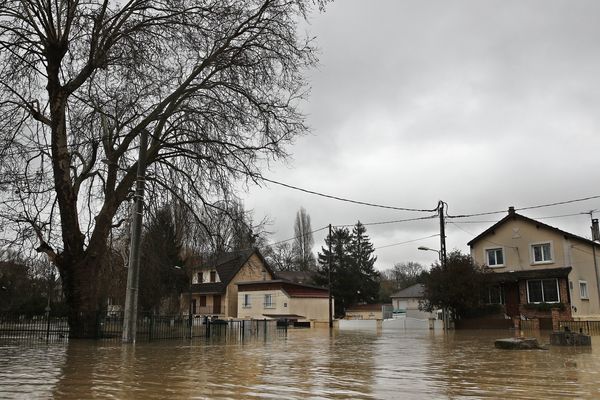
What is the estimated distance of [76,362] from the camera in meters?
12.9

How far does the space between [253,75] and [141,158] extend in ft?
16.3

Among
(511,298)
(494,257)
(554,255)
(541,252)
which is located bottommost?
(511,298)

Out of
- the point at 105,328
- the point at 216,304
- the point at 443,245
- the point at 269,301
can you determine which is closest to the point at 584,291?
the point at 443,245

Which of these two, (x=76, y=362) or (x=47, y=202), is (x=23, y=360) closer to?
(x=76, y=362)

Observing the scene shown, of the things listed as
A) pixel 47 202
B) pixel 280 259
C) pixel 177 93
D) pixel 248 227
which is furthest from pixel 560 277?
pixel 280 259

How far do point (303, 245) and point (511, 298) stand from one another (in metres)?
52.5

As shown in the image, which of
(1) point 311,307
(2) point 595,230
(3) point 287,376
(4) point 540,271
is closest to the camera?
(3) point 287,376

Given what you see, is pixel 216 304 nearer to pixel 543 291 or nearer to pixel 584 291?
pixel 543 291

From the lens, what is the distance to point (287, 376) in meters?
10.7

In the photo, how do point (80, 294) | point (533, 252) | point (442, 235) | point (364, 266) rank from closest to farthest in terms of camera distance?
point (80, 294) → point (442, 235) → point (533, 252) → point (364, 266)

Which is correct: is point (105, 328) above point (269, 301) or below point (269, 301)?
below

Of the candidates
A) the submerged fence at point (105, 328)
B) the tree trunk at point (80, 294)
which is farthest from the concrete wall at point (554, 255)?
the tree trunk at point (80, 294)

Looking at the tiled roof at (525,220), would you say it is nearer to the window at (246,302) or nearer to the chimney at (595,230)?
the chimney at (595,230)

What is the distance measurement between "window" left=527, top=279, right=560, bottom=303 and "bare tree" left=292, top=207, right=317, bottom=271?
4827cm
